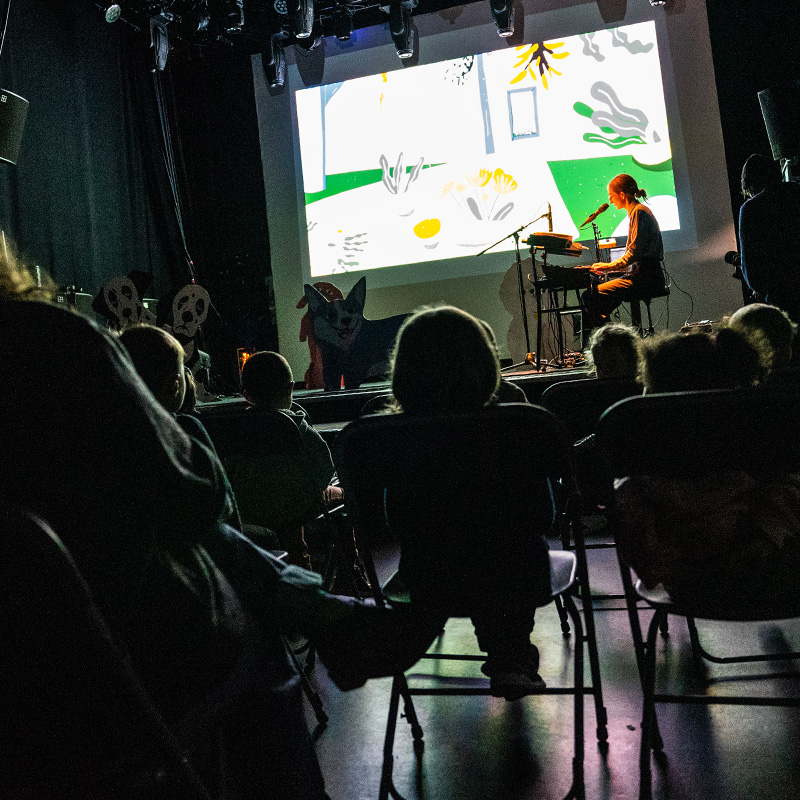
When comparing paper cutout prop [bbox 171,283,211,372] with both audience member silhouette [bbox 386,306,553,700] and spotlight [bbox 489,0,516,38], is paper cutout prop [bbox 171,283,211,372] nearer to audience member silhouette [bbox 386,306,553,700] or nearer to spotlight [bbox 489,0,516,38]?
spotlight [bbox 489,0,516,38]

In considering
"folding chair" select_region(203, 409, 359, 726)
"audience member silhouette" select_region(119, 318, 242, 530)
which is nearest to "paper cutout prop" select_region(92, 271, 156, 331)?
"folding chair" select_region(203, 409, 359, 726)

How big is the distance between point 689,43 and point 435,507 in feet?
21.4

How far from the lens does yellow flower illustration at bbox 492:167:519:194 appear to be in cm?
673

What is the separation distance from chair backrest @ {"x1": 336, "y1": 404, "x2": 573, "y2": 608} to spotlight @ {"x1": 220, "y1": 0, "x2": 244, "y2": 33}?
240 inches

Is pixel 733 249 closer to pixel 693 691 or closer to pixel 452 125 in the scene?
pixel 452 125

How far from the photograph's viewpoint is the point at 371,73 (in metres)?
7.21

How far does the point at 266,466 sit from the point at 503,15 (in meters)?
5.52

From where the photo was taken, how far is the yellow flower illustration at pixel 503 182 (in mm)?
6734

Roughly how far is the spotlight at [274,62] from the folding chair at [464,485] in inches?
257

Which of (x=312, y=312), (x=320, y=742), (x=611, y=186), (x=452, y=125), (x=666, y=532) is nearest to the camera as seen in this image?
(x=666, y=532)

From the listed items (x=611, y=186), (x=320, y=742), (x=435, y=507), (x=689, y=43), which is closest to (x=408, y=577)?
(x=435, y=507)

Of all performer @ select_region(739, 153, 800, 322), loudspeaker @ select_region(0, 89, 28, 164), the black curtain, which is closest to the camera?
performer @ select_region(739, 153, 800, 322)

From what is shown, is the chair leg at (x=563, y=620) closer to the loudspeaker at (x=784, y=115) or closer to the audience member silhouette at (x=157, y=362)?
the audience member silhouette at (x=157, y=362)

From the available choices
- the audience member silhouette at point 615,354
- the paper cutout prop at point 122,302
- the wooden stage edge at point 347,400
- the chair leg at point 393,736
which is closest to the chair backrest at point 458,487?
the chair leg at point 393,736
